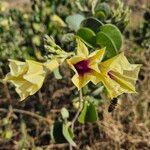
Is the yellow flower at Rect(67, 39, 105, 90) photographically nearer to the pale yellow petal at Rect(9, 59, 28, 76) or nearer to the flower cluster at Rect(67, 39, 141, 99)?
the flower cluster at Rect(67, 39, 141, 99)

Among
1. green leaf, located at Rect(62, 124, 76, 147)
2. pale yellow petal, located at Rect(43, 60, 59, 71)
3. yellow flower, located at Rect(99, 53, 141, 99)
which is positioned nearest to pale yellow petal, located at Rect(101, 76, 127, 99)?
yellow flower, located at Rect(99, 53, 141, 99)

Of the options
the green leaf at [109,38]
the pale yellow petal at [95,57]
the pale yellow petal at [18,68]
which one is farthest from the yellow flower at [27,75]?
the green leaf at [109,38]

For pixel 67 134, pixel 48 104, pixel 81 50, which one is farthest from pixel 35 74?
pixel 48 104

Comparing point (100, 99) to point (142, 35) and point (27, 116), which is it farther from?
point (142, 35)

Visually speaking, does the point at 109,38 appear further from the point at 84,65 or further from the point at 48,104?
the point at 48,104

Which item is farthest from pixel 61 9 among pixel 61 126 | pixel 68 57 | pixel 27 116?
pixel 68 57

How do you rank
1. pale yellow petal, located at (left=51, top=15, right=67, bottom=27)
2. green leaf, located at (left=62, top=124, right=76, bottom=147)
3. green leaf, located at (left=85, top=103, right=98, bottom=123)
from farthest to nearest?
pale yellow petal, located at (left=51, top=15, right=67, bottom=27) < green leaf, located at (left=62, top=124, right=76, bottom=147) < green leaf, located at (left=85, top=103, right=98, bottom=123)
